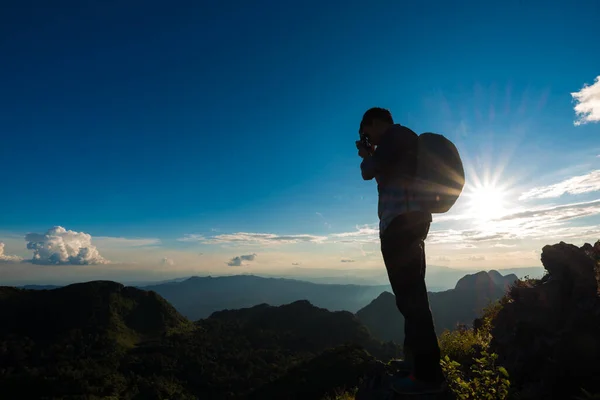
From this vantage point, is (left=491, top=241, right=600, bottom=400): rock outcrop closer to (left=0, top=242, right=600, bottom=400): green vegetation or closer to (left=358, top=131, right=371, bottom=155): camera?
(left=0, top=242, right=600, bottom=400): green vegetation

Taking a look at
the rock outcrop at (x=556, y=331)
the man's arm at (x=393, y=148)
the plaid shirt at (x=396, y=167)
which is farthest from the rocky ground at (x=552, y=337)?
the man's arm at (x=393, y=148)

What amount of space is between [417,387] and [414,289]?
3.54 feet

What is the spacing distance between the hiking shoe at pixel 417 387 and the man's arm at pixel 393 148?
2.48 m

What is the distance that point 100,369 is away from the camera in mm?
109625

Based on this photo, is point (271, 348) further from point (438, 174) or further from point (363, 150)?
point (438, 174)

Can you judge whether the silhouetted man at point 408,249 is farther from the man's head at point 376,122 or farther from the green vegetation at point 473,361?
the green vegetation at point 473,361

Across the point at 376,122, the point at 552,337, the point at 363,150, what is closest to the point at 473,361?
the point at 552,337

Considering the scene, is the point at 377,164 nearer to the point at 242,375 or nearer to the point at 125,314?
the point at 242,375

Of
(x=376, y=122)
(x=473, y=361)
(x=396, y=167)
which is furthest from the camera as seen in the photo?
(x=473, y=361)

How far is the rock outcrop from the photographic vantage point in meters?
4.70

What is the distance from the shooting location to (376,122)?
414cm

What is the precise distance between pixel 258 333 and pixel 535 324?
169m

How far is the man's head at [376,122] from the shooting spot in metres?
4.12

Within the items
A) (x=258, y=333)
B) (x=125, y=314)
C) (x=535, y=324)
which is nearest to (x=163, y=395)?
(x=258, y=333)
